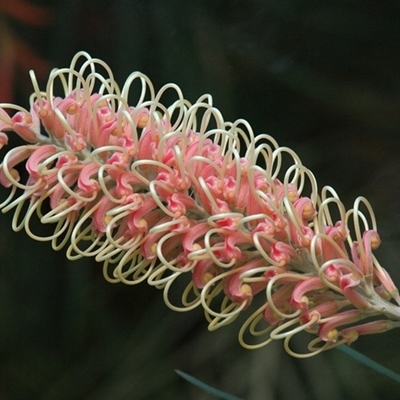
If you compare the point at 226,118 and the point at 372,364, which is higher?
the point at 226,118

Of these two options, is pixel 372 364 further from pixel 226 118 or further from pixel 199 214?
pixel 226 118

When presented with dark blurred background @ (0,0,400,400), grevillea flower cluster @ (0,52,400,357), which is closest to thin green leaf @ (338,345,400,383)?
grevillea flower cluster @ (0,52,400,357)

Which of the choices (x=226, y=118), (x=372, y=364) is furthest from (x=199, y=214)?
(x=226, y=118)

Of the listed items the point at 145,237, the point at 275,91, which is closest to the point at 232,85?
the point at 275,91

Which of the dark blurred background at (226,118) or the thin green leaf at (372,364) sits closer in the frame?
the thin green leaf at (372,364)

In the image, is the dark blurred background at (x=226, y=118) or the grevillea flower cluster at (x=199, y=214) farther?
the dark blurred background at (x=226, y=118)

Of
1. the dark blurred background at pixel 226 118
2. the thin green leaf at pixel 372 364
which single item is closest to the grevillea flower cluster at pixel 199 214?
the thin green leaf at pixel 372 364

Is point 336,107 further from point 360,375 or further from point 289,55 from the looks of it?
point 360,375

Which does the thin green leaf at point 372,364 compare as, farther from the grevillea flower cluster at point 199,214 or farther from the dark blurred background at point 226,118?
the dark blurred background at point 226,118
